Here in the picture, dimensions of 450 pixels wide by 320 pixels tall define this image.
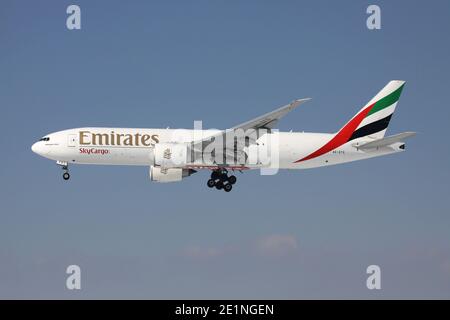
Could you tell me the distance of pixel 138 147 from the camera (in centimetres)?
4625

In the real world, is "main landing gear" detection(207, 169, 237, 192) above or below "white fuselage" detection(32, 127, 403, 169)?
below

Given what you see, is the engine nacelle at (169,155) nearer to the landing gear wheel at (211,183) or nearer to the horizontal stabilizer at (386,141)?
the landing gear wheel at (211,183)

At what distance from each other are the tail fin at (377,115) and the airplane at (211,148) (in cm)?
9

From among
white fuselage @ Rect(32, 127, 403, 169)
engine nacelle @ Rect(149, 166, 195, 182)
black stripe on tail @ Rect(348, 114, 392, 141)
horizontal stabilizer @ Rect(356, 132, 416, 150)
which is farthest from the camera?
black stripe on tail @ Rect(348, 114, 392, 141)

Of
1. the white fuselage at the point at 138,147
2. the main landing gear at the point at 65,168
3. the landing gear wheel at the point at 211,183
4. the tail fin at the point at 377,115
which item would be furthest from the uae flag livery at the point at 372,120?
the main landing gear at the point at 65,168

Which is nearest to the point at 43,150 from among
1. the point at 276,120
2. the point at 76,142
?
the point at 76,142

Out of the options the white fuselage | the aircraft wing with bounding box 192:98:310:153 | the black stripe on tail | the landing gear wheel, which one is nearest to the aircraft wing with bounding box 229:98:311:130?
the aircraft wing with bounding box 192:98:310:153

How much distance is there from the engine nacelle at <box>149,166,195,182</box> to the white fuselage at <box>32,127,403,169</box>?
167 cm

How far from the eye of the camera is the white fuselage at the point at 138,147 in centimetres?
4625

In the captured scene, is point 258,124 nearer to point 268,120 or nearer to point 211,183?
point 268,120

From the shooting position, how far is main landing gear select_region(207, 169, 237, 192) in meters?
47.1

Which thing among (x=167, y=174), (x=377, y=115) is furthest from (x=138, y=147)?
(x=377, y=115)

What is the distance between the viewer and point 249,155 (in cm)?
4662

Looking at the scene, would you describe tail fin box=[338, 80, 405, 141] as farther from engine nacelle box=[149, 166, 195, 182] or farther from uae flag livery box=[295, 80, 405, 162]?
engine nacelle box=[149, 166, 195, 182]
